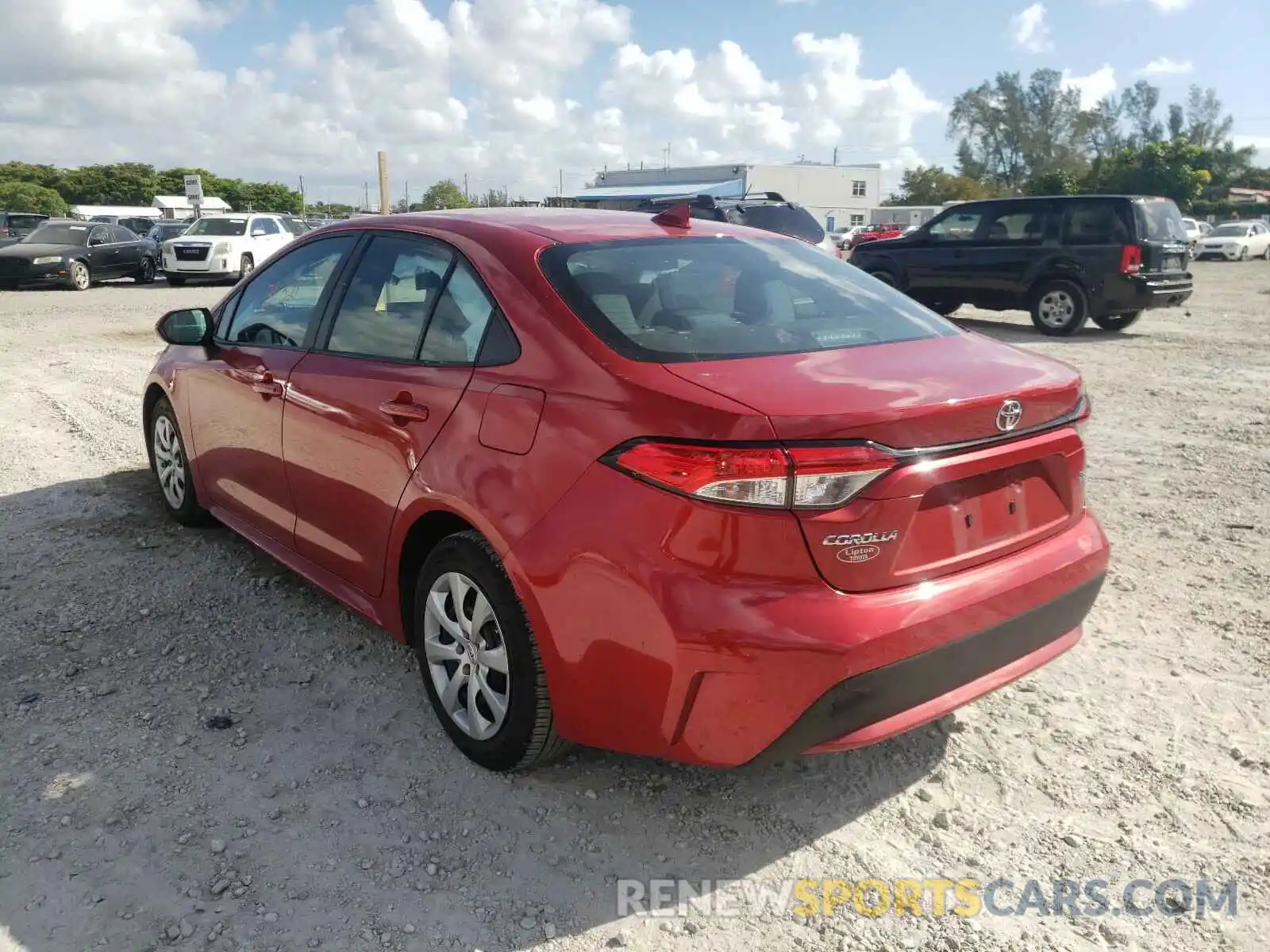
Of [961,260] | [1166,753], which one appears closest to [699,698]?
[1166,753]

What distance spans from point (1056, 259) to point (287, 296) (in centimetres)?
1135

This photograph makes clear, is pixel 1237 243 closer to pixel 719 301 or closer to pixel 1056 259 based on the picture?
pixel 1056 259

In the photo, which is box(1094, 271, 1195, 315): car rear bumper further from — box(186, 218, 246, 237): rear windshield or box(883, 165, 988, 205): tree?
box(883, 165, 988, 205): tree

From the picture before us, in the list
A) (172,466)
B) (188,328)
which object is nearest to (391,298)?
(188,328)

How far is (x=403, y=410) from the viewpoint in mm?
3061

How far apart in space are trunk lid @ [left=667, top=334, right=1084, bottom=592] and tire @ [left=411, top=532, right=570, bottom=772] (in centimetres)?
81

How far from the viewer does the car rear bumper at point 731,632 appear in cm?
225

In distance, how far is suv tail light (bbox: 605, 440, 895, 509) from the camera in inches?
87.4

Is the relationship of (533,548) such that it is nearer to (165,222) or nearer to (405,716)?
(405,716)

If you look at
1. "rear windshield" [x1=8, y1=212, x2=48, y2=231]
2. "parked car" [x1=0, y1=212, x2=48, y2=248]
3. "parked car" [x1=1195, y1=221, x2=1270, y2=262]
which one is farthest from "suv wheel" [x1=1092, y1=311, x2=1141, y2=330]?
"parked car" [x1=1195, y1=221, x2=1270, y2=262]

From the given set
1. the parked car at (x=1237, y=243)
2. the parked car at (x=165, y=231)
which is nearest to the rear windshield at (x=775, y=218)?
the parked car at (x=165, y=231)

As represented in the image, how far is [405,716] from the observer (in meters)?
3.29

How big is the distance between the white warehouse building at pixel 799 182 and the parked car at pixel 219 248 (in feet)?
160

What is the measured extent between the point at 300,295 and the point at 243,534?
1.14m
